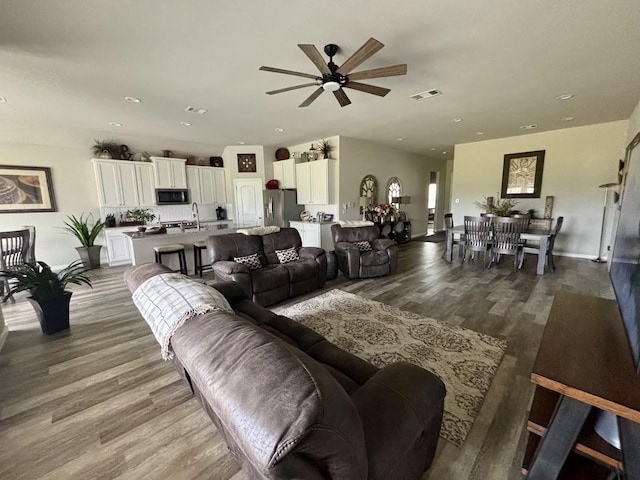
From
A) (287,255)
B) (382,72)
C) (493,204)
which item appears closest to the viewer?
(382,72)

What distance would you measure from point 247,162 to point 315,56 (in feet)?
18.0

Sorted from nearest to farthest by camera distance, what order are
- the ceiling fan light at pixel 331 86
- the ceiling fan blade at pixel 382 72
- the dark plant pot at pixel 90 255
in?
1. the ceiling fan blade at pixel 382 72
2. the ceiling fan light at pixel 331 86
3. the dark plant pot at pixel 90 255

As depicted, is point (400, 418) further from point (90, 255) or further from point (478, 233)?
point (90, 255)

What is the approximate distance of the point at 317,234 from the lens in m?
6.24

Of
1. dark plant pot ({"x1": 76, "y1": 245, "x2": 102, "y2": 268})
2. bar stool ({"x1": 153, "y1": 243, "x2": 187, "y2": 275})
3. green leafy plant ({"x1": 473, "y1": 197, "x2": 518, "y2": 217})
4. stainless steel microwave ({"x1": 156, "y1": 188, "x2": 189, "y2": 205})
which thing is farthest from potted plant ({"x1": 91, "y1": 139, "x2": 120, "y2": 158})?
green leafy plant ({"x1": 473, "y1": 197, "x2": 518, "y2": 217})

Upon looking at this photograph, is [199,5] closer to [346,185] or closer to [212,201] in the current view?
[346,185]

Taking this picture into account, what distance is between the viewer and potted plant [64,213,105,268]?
5.50m

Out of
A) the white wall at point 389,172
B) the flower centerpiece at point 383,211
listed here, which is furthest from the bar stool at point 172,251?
the flower centerpiece at point 383,211

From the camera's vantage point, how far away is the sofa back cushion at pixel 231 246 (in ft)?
Answer: 12.2

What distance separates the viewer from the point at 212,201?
290 inches

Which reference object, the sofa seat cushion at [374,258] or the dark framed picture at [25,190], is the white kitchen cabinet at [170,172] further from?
the sofa seat cushion at [374,258]

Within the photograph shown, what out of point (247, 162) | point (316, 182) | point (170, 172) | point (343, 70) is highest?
point (343, 70)

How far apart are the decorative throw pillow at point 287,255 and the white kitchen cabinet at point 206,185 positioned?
4144 mm

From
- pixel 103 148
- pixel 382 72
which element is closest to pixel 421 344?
pixel 382 72
